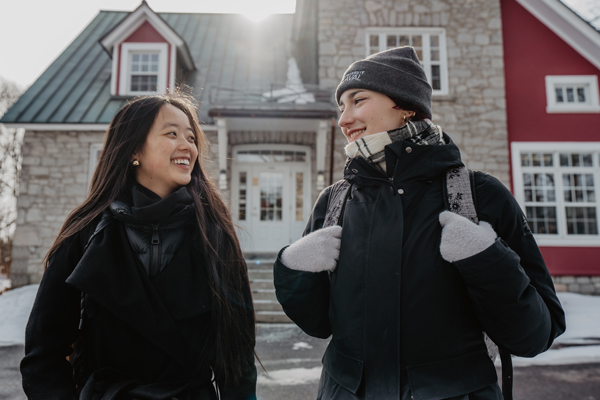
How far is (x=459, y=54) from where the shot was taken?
8266 millimetres

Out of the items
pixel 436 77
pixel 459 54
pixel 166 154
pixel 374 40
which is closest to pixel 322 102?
pixel 374 40

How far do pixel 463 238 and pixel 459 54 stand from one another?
8.71 meters

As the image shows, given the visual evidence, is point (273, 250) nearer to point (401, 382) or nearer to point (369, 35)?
point (369, 35)

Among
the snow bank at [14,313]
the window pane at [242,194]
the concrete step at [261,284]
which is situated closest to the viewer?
the snow bank at [14,313]

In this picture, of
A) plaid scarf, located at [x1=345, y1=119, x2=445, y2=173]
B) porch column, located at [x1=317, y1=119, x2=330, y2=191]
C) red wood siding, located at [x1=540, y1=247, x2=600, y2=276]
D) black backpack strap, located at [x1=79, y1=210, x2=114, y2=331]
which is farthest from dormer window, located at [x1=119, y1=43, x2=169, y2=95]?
red wood siding, located at [x1=540, y1=247, x2=600, y2=276]

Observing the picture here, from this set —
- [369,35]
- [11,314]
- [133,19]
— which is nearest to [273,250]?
[11,314]

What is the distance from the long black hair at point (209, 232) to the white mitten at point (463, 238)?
918 mm

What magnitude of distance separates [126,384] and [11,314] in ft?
21.0

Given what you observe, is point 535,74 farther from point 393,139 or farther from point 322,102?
point 393,139

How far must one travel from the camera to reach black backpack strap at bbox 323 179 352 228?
1.38 metres

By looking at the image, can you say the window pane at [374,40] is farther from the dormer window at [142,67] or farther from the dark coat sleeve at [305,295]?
the dark coat sleeve at [305,295]

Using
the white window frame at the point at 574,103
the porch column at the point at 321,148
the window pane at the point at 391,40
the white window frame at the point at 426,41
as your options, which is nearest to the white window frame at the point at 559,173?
the white window frame at the point at 574,103

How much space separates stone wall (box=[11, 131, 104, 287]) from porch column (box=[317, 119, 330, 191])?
517 cm

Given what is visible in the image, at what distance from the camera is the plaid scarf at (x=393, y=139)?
50.5 inches
